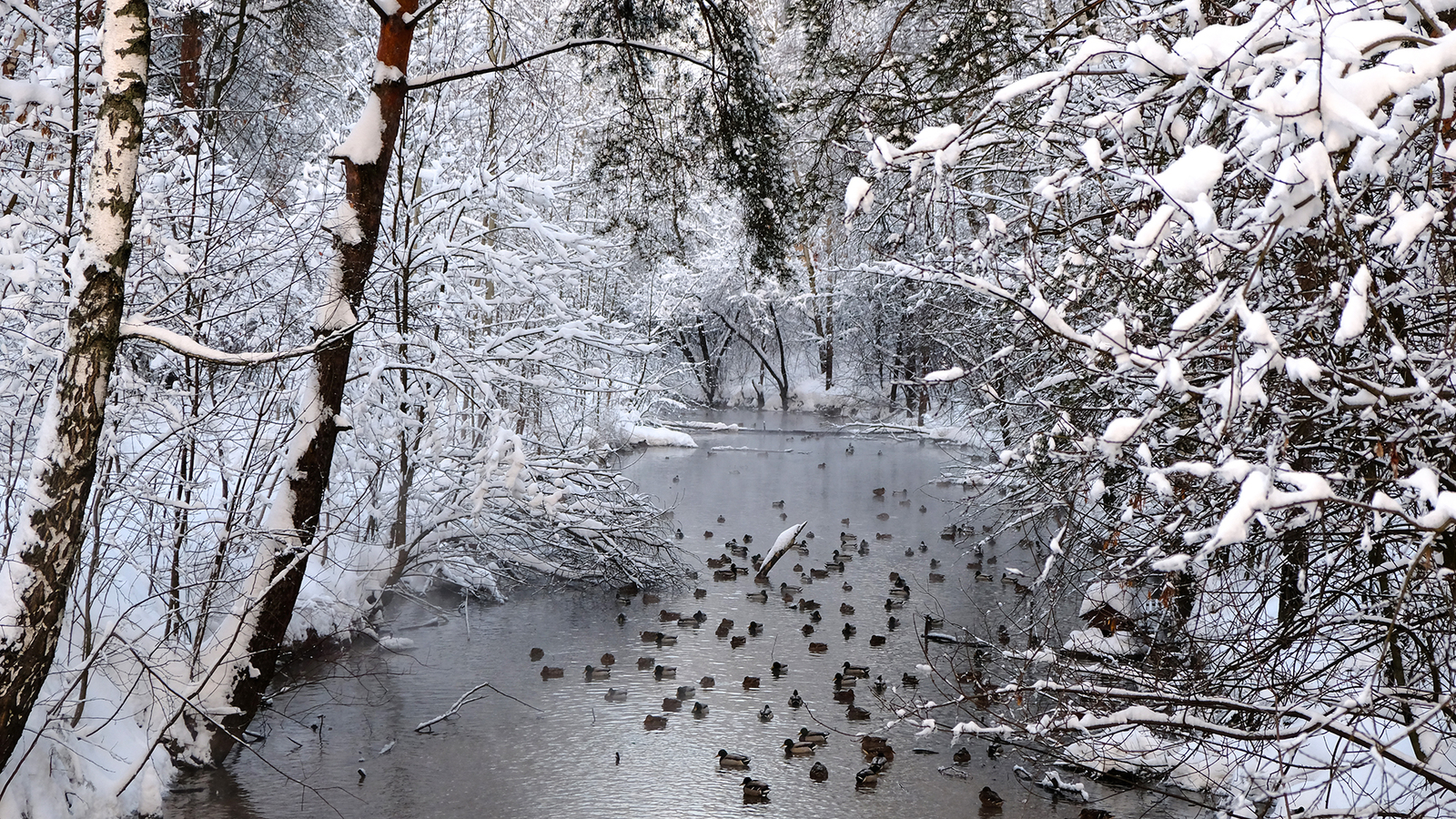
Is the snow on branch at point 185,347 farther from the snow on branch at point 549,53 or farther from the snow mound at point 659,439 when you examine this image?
the snow mound at point 659,439

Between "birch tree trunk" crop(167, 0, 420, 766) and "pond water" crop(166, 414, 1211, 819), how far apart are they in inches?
12.8

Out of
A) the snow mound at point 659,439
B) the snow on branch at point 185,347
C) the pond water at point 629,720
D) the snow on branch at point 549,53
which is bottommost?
the pond water at point 629,720

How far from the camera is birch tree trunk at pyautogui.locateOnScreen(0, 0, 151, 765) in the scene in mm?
3711

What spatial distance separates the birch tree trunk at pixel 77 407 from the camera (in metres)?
3.71

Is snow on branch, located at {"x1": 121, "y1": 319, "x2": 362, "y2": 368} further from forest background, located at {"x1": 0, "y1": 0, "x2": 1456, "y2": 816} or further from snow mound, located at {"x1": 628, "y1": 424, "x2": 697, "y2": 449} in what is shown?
snow mound, located at {"x1": 628, "y1": 424, "x2": 697, "y2": 449}

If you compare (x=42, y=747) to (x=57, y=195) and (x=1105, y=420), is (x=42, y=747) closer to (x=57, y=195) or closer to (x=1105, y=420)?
(x=57, y=195)

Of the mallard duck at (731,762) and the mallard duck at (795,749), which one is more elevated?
the mallard duck at (795,749)

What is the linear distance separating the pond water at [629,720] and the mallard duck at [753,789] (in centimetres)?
4

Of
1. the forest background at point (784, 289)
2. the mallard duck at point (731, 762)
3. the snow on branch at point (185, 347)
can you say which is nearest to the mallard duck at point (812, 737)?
the mallard duck at point (731, 762)

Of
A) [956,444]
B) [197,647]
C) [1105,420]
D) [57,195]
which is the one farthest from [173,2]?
[956,444]

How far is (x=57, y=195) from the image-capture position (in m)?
5.55

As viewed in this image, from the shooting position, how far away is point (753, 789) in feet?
17.7

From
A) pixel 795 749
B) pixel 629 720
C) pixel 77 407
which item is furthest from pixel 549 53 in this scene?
pixel 795 749

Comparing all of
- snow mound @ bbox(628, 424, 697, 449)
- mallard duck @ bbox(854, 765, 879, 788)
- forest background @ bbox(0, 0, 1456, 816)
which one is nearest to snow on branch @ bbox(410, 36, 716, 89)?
forest background @ bbox(0, 0, 1456, 816)
